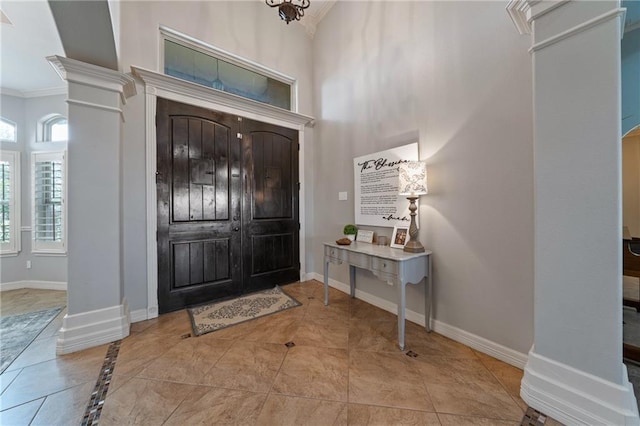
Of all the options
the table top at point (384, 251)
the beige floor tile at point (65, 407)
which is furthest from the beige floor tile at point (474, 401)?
the beige floor tile at point (65, 407)

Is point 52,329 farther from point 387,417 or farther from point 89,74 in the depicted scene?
point 387,417

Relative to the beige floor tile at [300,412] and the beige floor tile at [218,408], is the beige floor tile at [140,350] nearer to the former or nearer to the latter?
the beige floor tile at [218,408]

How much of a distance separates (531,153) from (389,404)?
6.05 ft

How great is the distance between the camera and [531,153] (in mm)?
1592

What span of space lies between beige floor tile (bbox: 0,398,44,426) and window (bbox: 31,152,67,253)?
127 inches

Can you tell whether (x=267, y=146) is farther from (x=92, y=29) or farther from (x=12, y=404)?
(x=12, y=404)

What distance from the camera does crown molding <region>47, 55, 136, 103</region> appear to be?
6.05 feet

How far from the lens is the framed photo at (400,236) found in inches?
93.2

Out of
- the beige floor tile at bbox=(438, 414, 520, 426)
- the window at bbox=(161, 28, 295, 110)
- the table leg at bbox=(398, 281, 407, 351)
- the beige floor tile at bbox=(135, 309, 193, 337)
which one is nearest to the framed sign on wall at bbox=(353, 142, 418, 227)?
the table leg at bbox=(398, 281, 407, 351)

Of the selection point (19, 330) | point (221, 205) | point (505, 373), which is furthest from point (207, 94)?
point (505, 373)

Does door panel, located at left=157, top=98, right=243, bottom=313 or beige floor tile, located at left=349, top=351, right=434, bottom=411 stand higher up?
door panel, located at left=157, top=98, right=243, bottom=313

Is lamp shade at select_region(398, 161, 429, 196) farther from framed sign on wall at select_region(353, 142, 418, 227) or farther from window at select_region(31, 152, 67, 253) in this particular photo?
window at select_region(31, 152, 67, 253)

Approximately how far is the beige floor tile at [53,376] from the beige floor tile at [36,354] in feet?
0.27

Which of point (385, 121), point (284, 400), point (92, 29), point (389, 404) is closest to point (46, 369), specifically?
point (284, 400)
